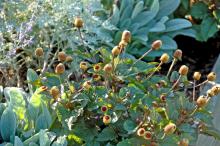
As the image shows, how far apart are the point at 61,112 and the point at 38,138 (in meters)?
0.14

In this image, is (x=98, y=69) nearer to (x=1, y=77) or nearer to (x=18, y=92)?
(x=18, y=92)

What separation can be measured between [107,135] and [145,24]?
1639 mm

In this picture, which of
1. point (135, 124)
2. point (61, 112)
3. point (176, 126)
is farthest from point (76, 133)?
point (176, 126)

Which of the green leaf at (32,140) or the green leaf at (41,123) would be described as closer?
the green leaf at (32,140)

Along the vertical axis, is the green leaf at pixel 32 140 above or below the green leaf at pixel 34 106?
below

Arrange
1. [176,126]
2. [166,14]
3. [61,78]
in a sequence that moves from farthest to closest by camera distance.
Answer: [166,14] < [61,78] < [176,126]

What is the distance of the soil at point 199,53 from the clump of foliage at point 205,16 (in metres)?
0.23

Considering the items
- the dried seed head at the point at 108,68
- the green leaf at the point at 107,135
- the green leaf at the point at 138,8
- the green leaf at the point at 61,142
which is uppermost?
the dried seed head at the point at 108,68

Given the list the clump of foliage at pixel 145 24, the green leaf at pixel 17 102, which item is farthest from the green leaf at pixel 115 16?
the green leaf at pixel 17 102

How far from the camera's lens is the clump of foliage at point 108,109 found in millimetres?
2146

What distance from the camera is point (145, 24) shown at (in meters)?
3.73

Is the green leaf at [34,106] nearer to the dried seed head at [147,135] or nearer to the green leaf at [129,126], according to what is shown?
the green leaf at [129,126]

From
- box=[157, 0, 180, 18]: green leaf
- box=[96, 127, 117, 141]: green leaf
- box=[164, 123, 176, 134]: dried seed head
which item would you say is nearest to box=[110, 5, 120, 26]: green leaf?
box=[157, 0, 180, 18]: green leaf

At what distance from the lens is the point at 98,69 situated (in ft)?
7.18
